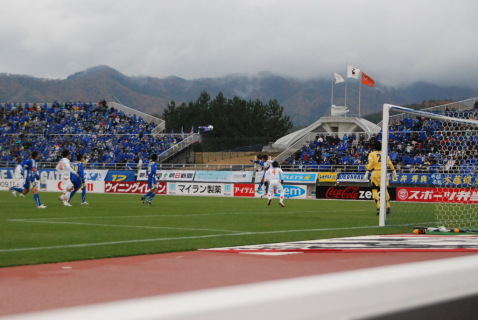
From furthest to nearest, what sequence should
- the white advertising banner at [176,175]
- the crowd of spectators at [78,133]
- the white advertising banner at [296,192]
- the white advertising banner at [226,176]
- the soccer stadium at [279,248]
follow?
the crowd of spectators at [78,133]
the white advertising banner at [176,175]
the white advertising banner at [226,176]
the white advertising banner at [296,192]
the soccer stadium at [279,248]

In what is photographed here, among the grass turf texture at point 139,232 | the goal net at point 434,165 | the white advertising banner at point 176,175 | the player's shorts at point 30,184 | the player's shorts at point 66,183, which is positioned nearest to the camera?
the grass turf texture at point 139,232

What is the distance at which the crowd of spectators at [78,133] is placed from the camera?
5769 centimetres

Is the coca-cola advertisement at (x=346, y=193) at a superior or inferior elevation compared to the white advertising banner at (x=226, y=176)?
inferior

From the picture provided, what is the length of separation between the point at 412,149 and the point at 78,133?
37172 millimetres

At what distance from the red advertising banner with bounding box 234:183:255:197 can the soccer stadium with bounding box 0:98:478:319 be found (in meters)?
0.09

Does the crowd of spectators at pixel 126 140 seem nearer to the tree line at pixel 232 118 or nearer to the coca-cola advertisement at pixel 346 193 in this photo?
the coca-cola advertisement at pixel 346 193

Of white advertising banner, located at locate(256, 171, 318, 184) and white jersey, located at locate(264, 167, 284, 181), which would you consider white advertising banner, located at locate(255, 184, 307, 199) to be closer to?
white advertising banner, located at locate(256, 171, 318, 184)

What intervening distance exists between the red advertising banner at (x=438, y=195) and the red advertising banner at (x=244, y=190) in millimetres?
9956

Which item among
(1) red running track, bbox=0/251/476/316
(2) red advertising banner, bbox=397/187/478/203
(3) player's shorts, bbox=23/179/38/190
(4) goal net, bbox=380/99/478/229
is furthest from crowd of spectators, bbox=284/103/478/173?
(3) player's shorts, bbox=23/179/38/190

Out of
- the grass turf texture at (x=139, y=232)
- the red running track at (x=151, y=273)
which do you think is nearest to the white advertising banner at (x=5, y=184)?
the grass turf texture at (x=139, y=232)

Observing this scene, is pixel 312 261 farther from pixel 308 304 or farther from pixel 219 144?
pixel 219 144

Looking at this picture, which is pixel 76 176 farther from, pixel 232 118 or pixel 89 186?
pixel 232 118

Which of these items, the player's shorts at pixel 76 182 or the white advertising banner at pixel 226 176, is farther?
the white advertising banner at pixel 226 176

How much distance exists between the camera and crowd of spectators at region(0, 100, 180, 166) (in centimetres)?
5769
